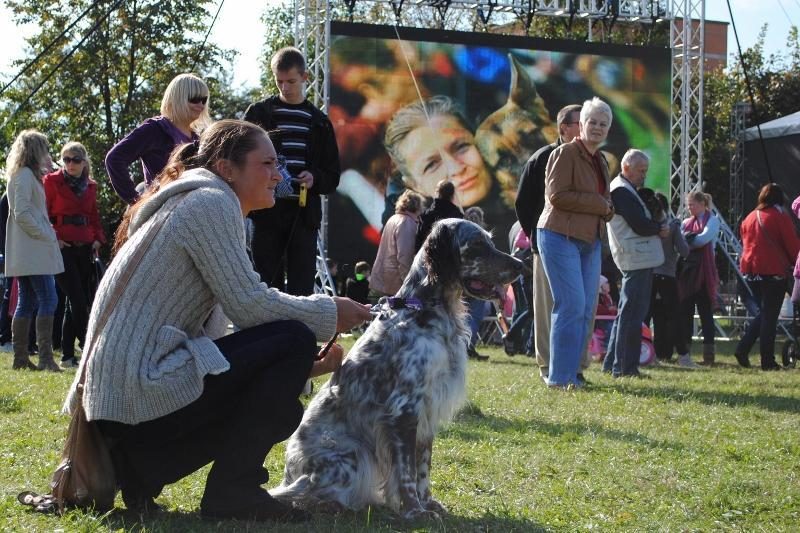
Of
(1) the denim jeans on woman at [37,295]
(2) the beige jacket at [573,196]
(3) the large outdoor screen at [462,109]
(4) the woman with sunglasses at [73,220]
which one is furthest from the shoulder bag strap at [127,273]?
(3) the large outdoor screen at [462,109]

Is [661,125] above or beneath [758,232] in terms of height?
above

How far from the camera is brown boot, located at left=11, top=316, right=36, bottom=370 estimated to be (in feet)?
29.0

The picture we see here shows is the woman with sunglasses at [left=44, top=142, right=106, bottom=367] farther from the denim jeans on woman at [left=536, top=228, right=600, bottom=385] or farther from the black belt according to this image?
the denim jeans on woman at [left=536, top=228, right=600, bottom=385]

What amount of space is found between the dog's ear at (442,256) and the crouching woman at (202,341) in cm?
64

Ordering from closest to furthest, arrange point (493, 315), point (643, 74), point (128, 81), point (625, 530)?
point (625, 530) < point (493, 315) < point (643, 74) < point (128, 81)

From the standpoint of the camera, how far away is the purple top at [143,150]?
586 centimetres

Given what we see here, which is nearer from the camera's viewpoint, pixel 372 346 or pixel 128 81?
pixel 372 346

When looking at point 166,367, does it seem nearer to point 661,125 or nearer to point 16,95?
point 661,125

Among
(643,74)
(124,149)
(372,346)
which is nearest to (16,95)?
(643,74)

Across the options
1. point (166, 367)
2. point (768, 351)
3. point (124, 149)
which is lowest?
point (768, 351)

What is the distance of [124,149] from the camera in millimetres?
5855

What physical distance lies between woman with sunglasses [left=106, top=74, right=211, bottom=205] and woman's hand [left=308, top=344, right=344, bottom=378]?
224cm

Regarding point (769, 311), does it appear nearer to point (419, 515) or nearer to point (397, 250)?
point (397, 250)

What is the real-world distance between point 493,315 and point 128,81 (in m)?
13.9
